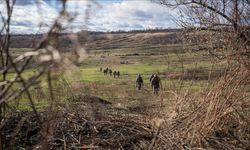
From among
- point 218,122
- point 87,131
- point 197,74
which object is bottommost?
point 87,131

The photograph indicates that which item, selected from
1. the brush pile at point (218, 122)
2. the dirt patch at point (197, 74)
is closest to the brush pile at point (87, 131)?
the brush pile at point (218, 122)

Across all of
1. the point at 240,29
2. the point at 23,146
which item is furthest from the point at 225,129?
the point at 240,29

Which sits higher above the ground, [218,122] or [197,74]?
[197,74]

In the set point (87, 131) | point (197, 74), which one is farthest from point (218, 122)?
point (87, 131)

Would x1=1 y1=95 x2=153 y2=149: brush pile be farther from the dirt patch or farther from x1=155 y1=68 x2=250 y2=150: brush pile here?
the dirt patch

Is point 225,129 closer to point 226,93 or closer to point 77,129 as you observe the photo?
point 226,93

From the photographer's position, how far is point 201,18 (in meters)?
13.9

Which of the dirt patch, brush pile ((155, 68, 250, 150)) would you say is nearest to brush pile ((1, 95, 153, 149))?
brush pile ((155, 68, 250, 150))

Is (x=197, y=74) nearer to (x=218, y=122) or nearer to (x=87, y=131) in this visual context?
(x=218, y=122)

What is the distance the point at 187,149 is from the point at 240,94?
3.77 ft

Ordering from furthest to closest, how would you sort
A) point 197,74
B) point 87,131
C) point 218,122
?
point 197,74
point 87,131
point 218,122

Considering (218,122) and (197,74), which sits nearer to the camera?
(218,122)

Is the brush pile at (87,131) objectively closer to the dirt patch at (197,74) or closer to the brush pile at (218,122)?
the brush pile at (218,122)

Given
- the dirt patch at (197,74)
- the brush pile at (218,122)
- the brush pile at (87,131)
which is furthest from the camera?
the dirt patch at (197,74)
